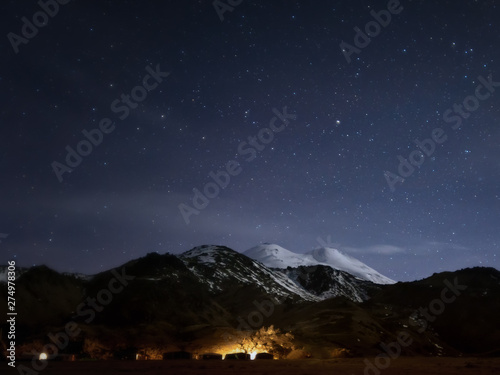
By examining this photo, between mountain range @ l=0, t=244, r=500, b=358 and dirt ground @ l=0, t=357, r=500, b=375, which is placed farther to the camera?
mountain range @ l=0, t=244, r=500, b=358

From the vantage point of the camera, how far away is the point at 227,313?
119250 millimetres

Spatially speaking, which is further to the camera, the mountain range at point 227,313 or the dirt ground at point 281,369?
the mountain range at point 227,313

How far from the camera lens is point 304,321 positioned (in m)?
104

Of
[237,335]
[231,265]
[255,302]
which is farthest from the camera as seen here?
[231,265]

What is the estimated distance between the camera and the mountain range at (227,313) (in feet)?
250

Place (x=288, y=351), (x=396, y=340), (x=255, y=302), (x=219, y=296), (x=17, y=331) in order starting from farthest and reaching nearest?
(x=219, y=296) → (x=255, y=302) → (x=396, y=340) → (x=17, y=331) → (x=288, y=351)

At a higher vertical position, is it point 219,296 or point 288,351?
point 219,296

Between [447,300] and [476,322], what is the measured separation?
19185 mm

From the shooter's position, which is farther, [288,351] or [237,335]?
[237,335]

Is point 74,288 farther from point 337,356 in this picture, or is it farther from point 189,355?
point 337,356

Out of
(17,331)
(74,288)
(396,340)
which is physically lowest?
(396,340)

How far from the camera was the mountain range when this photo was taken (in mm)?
76250

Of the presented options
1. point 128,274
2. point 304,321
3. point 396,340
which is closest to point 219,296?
point 128,274

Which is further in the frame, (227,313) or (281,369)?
(227,313)
